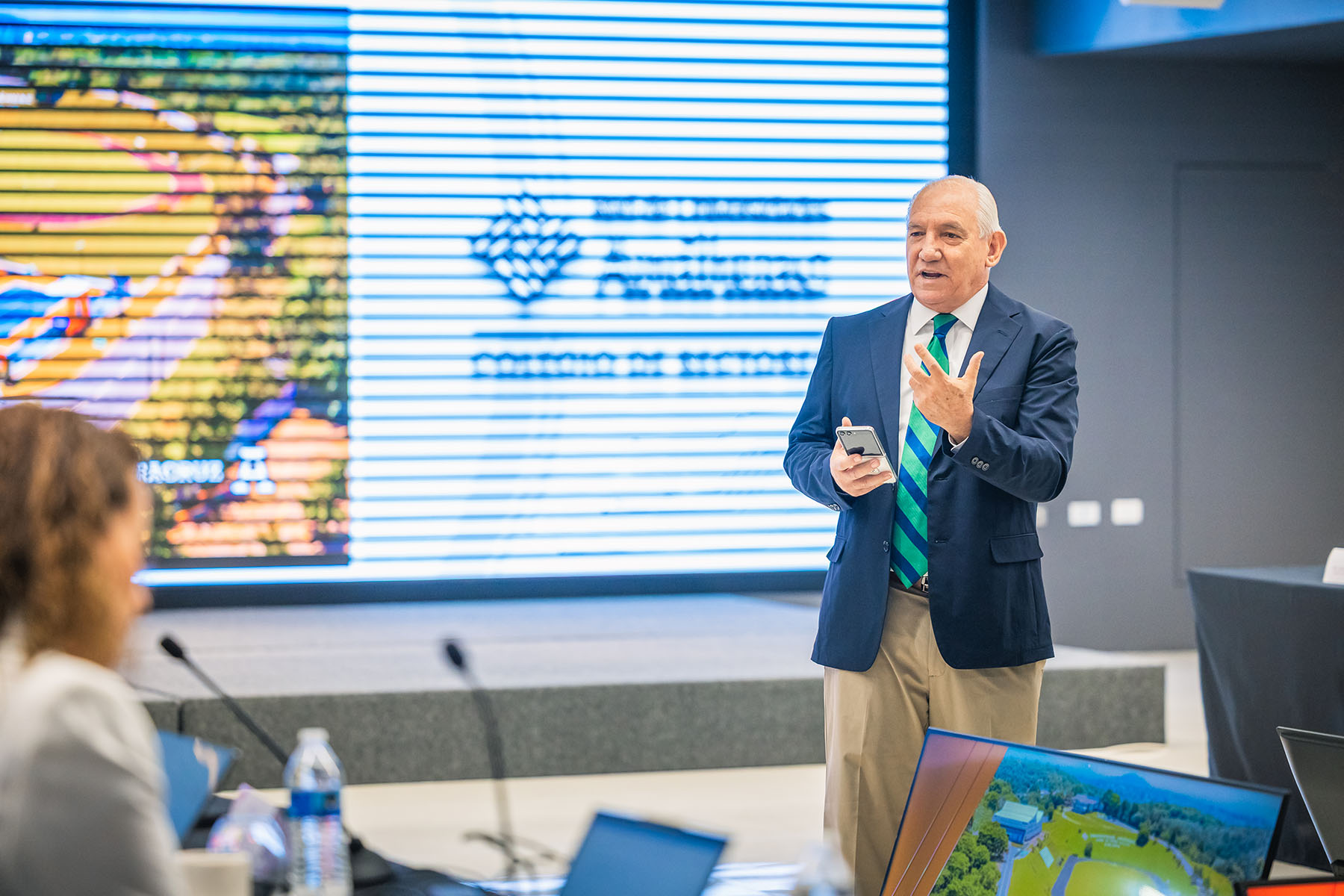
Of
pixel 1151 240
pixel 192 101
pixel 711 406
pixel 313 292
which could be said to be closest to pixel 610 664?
pixel 711 406

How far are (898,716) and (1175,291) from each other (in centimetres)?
489

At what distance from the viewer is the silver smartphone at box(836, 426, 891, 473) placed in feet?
6.86

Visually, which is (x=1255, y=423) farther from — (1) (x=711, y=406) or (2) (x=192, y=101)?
(2) (x=192, y=101)

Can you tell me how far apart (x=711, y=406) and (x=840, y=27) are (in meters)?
1.95

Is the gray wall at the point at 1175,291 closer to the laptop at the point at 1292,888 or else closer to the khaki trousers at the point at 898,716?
the khaki trousers at the point at 898,716

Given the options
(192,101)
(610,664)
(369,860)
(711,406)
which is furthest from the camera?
(711,406)

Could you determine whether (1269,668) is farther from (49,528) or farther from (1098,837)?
(49,528)

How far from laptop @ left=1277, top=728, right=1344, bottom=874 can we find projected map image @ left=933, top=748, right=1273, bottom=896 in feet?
1.21

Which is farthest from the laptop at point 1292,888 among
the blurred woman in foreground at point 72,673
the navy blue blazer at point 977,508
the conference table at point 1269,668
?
the conference table at point 1269,668

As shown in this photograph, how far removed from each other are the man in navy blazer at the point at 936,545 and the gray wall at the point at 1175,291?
4180 mm

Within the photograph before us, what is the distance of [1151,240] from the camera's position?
21.1 feet

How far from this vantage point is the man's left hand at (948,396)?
2.03 metres

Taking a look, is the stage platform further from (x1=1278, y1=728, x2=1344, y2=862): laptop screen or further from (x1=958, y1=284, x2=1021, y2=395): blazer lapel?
(x1=1278, y1=728, x2=1344, y2=862): laptop screen

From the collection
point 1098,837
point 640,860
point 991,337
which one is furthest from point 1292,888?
point 991,337
